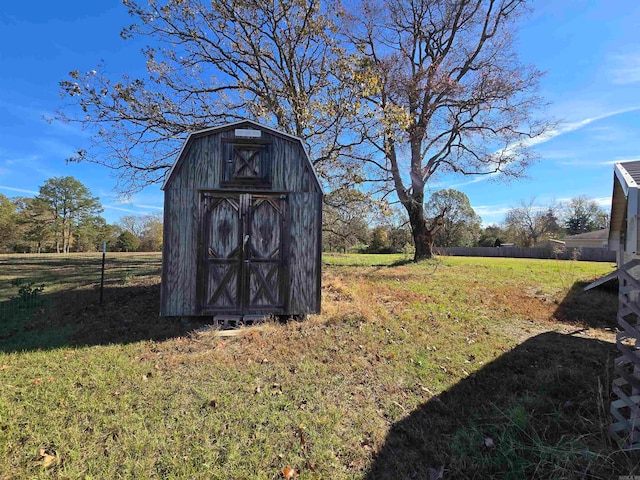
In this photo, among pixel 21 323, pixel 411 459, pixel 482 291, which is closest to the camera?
pixel 411 459

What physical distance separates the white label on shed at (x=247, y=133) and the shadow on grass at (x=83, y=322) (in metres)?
4.06

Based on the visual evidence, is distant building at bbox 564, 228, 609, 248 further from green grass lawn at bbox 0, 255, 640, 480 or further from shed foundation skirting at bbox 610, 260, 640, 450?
shed foundation skirting at bbox 610, 260, 640, 450

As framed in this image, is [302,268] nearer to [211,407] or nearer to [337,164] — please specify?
[211,407]

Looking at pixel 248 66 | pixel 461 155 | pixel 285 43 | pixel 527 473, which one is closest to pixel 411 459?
pixel 527 473

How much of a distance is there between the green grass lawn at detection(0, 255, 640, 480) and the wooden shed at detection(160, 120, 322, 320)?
2.24 feet

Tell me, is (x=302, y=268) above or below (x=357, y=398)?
above

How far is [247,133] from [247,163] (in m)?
0.61

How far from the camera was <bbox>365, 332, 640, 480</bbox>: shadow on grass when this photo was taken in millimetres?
2428

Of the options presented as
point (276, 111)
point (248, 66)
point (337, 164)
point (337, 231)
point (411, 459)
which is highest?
point (248, 66)

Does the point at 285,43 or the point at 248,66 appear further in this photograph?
the point at 248,66

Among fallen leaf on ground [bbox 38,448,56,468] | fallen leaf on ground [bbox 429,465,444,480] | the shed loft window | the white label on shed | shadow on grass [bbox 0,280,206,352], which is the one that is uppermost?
the white label on shed

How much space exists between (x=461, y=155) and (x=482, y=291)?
34.6 ft

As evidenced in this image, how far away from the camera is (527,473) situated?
2.43m

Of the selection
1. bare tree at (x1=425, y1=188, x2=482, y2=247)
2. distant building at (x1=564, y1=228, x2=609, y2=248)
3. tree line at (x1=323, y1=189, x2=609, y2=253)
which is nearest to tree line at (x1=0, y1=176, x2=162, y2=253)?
tree line at (x1=323, y1=189, x2=609, y2=253)
